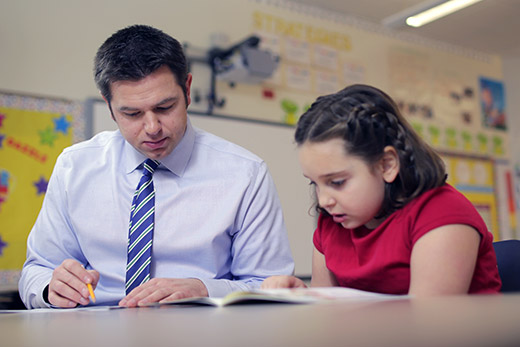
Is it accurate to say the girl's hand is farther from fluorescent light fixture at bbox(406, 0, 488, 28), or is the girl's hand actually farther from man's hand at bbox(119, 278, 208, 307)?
fluorescent light fixture at bbox(406, 0, 488, 28)

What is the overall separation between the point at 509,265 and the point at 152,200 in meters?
0.84

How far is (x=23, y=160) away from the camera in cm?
244

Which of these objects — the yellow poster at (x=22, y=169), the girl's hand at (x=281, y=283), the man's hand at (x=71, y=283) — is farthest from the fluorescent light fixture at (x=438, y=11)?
the man's hand at (x=71, y=283)

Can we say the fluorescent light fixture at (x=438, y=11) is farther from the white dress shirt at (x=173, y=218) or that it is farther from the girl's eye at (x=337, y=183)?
the girl's eye at (x=337, y=183)

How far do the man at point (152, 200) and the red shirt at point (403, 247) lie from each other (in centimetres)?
33

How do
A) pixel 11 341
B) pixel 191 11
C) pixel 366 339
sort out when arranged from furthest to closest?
pixel 191 11
pixel 11 341
pixel 366 339

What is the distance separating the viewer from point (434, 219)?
0.84 metres

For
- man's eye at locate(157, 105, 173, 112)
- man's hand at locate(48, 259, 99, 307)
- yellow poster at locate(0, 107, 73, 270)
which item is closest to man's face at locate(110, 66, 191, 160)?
man's eye at locate(157, 105, 173, 112)

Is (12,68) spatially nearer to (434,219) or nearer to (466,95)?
(434,219)

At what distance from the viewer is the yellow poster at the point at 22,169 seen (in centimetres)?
237

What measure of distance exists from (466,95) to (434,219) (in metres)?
3.82

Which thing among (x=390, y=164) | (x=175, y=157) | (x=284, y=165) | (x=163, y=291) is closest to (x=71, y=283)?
(x=163, y=291)

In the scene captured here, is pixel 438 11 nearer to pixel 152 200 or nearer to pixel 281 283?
pixel 152 200

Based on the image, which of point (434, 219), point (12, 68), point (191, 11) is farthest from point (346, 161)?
point (191, 11)
